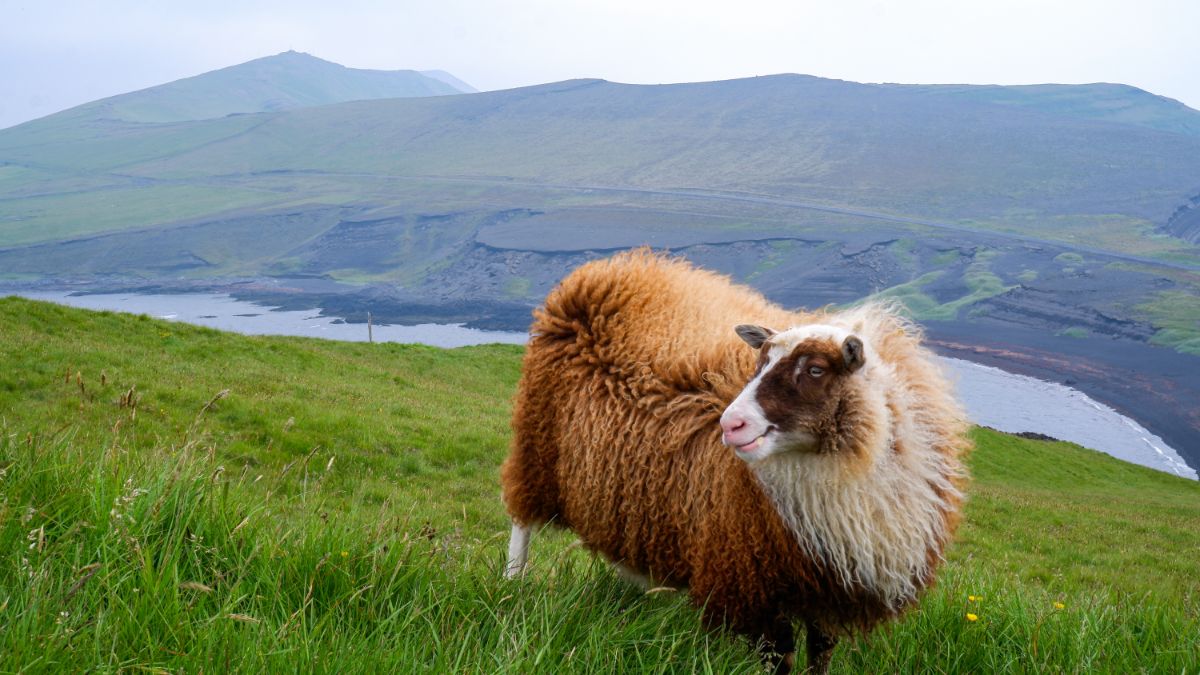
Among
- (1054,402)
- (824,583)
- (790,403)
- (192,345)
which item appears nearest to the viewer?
(790,403)

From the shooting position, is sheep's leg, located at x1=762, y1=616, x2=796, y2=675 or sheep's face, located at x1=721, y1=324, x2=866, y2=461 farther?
sheep's leg, located at x1=762, y1=616, x2=796, y2=675

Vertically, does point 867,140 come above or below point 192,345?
above

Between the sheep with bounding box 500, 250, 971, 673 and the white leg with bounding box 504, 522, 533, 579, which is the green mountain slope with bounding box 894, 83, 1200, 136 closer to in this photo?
the sheep with bounding box 500, 250, 971, 673

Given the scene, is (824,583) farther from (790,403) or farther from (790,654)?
(790,403)

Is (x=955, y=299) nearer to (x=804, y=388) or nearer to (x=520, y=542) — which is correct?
(x=520, y=542)

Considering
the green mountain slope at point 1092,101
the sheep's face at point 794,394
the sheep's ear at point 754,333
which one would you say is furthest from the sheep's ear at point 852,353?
the green mountain slope at point 1092,101

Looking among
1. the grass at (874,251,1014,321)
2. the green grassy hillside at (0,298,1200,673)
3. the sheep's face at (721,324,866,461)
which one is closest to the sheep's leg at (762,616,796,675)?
the green grassy hillside at (0,298,1200,673)

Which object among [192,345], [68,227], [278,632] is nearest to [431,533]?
[278,632]

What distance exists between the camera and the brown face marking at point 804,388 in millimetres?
4191

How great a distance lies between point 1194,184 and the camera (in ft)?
341

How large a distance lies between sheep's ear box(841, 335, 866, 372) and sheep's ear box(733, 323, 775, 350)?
1.40 feet

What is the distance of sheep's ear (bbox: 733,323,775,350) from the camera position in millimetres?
4547

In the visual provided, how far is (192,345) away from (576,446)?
16123mm

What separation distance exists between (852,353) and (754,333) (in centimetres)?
54
